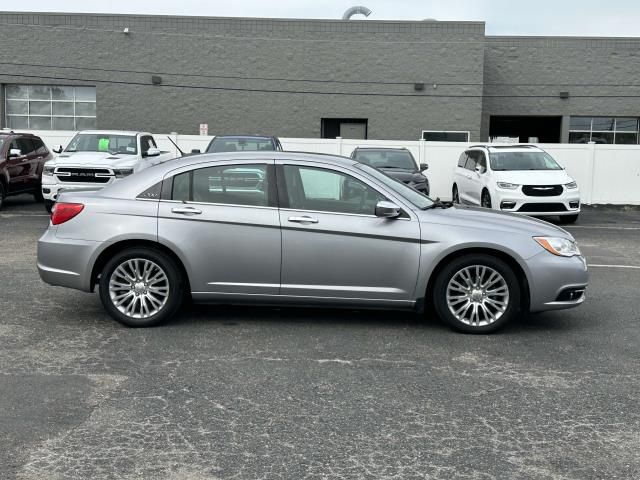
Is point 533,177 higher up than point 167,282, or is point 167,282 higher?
point 533,177

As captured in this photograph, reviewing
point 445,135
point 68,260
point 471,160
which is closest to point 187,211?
point 68,260

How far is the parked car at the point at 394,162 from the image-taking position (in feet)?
53.5

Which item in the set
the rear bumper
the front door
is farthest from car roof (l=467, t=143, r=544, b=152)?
the rear bumper

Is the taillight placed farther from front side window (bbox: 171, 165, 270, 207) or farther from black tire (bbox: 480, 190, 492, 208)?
black tire (bbox: 480, 190, 492, 208)

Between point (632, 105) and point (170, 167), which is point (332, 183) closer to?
point (170, 167)

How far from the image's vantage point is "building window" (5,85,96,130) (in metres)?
28.4

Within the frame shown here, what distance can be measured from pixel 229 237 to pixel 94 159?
9.21 meters

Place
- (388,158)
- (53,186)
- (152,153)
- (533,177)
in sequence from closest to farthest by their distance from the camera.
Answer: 1. (53,186)
2. (152,153)
3. (533,177)
4. (388,158)

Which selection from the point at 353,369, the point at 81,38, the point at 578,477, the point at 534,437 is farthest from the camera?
the point at 81,38

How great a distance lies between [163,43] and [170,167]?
22548mm

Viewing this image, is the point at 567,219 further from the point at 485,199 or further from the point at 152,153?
the point at 152,153

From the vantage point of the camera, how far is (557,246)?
6430mm

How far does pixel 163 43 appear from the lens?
27.8 metres

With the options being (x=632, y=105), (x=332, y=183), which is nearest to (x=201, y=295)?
(x=332, y=183)
